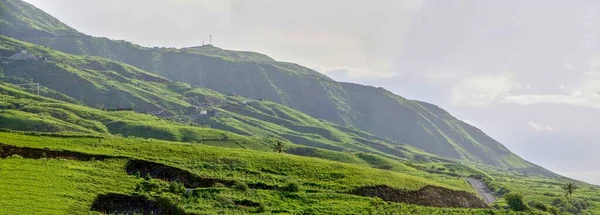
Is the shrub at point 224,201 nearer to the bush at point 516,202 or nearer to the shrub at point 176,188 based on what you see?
the shrub at point 176,188

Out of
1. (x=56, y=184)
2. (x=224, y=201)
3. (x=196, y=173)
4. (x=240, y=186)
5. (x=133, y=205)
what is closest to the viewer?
(x=56, y=184)

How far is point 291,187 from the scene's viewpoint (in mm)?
77312

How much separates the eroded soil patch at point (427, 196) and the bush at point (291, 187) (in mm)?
10617

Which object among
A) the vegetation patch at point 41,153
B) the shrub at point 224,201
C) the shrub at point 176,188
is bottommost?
the shrub at point 224,201

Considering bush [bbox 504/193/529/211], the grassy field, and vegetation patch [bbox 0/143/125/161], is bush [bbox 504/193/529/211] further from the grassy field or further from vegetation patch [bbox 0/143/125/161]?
vegetation patch [bbox 0/143/125/161]

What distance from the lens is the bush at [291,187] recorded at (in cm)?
7669

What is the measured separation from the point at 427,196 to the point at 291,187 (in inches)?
1135

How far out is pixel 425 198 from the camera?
9069 cm

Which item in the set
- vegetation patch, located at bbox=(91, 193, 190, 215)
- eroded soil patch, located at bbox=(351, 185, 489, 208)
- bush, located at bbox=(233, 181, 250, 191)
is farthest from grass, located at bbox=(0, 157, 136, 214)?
eroded soil patch, located at bbox=(351, 185, 489, 208)

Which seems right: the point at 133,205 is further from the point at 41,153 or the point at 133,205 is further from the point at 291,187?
the point at 291,187

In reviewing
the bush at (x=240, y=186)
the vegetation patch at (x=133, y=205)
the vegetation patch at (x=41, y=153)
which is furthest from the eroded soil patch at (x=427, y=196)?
the vegetation patch at (x=41, y=153)

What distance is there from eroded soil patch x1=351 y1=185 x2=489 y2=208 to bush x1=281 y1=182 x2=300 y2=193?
10.6 meters

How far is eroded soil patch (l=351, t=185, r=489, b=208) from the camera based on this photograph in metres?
85.8

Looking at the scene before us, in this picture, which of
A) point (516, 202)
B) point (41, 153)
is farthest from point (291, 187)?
point (516, 202)
